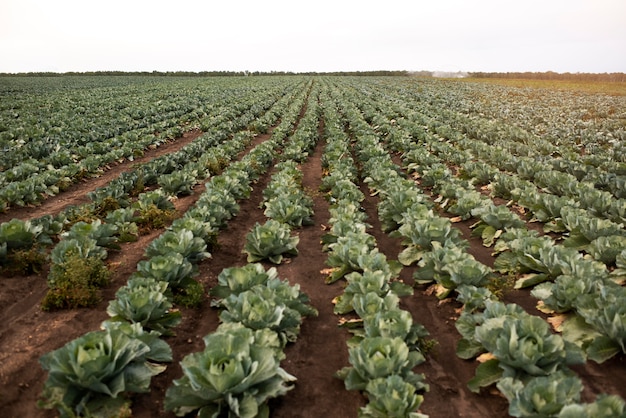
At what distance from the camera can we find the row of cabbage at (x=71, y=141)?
11477mm

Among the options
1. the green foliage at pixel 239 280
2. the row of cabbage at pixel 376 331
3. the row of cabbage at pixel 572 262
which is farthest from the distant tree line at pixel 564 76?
the green foliage at pixel 239 280

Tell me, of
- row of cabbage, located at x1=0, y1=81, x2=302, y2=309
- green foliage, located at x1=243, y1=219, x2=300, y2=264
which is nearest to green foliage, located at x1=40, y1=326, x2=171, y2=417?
row of cabbage, located at x1=0, y1=81, x2=302, y2=309

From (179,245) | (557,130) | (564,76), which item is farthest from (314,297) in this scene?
(564,76)

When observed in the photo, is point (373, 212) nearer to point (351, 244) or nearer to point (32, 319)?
point (351, 244)

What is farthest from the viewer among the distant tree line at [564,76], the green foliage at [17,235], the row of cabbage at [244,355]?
the distant tree line at [564,76]

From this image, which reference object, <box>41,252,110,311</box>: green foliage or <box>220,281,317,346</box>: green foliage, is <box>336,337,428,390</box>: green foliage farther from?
<box>41,252,110,311</box>: green foliage

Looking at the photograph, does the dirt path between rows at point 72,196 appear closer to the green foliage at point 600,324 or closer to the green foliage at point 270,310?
the green foliage at point 270,310

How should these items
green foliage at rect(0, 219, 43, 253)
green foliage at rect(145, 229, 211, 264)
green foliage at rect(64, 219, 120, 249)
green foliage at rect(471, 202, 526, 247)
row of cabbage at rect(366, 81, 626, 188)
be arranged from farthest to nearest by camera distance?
row of cabbage at rect(366, 81, 626, 188) < green foliage at rect(471, 202, 526, 247) < green foliage at rect(64, 219, 120, 249) < green foliage at rect(0, 219, 43, 253) < green foliage at rect(145, 229, 211, 264)

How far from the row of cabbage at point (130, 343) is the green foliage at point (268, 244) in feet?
2.67

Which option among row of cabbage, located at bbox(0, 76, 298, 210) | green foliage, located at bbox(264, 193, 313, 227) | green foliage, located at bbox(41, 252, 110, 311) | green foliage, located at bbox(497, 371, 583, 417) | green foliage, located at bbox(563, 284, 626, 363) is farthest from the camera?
row of cabbage, located at bbox(0, 76, 298, 210)

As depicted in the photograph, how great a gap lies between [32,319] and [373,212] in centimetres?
710

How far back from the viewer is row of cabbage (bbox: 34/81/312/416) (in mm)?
3914

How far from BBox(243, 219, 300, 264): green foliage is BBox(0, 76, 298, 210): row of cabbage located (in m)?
6.38

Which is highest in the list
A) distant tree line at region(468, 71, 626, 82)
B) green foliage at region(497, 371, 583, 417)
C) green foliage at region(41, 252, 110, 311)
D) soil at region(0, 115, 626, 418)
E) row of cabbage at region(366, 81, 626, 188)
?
distant tree line at region(468, 71, 626, 82)
